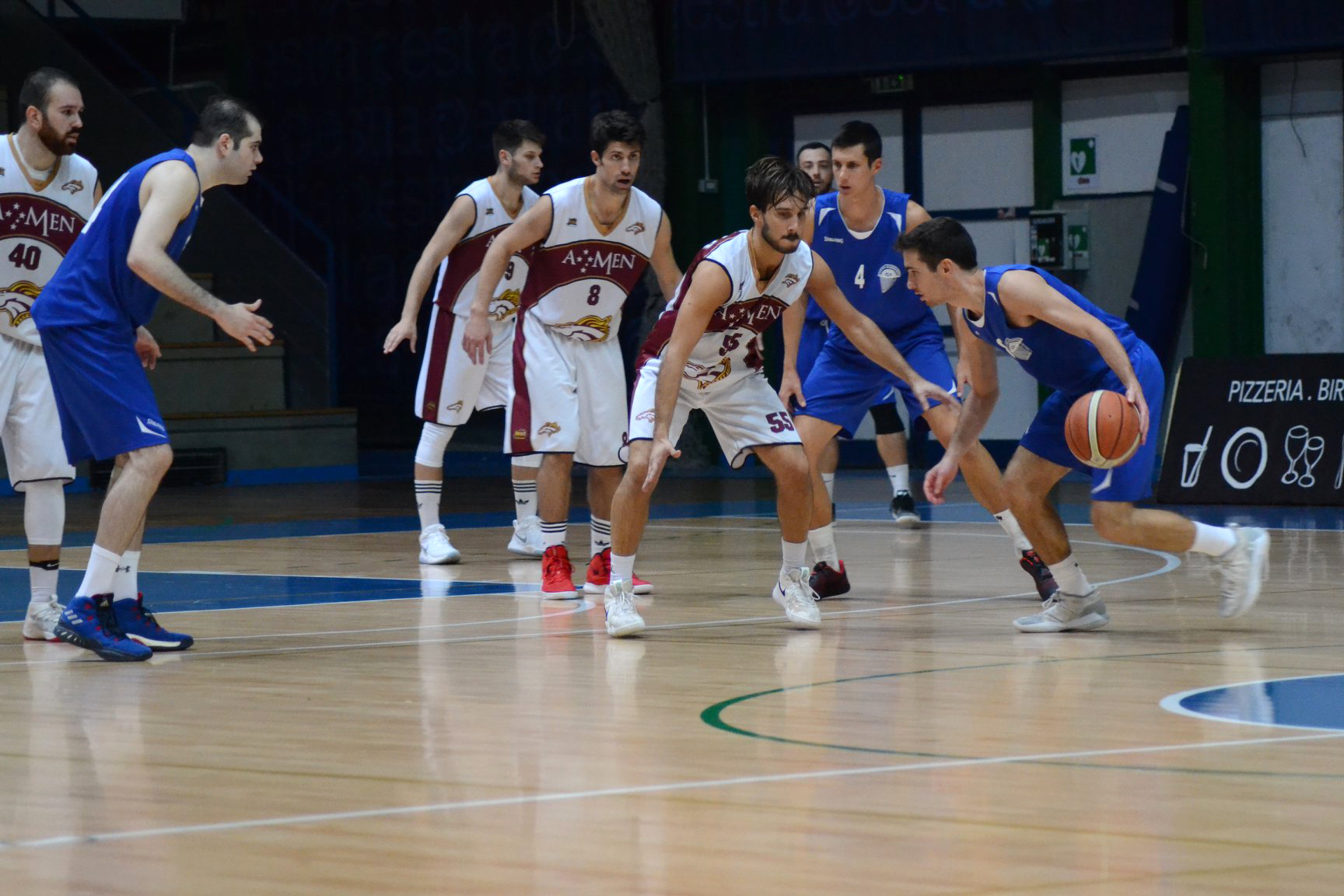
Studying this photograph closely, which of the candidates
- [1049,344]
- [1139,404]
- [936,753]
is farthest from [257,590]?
[936,753]

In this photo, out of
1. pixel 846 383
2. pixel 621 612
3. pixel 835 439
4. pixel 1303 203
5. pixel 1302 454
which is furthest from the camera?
pixel 1303 203

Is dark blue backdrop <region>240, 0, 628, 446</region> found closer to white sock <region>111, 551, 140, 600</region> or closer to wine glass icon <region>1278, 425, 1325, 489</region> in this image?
wine glass icon <region>1278, 425, 1325, 489</region>

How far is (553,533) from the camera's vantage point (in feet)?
24.7

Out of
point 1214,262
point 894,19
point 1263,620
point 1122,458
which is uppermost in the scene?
point 894,19

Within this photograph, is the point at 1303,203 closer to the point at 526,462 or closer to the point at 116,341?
the point at 526,462

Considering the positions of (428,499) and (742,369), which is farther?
(428,499)

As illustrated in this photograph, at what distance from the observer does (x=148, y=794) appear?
3.80 metres

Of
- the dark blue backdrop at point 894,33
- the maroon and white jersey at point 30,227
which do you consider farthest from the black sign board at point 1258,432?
the maroon and white jersey at point 30,227

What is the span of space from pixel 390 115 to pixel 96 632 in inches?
503

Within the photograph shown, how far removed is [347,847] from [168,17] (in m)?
15.9

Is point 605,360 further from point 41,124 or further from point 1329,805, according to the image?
point 1329,805

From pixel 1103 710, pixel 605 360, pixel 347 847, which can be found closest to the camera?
pixel 347 847

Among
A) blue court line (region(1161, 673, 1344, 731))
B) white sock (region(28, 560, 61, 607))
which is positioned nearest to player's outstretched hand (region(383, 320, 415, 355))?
white sock (region(28, 560, 61, 607))

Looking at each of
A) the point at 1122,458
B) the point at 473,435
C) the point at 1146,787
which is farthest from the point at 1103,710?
the point at 473,435
